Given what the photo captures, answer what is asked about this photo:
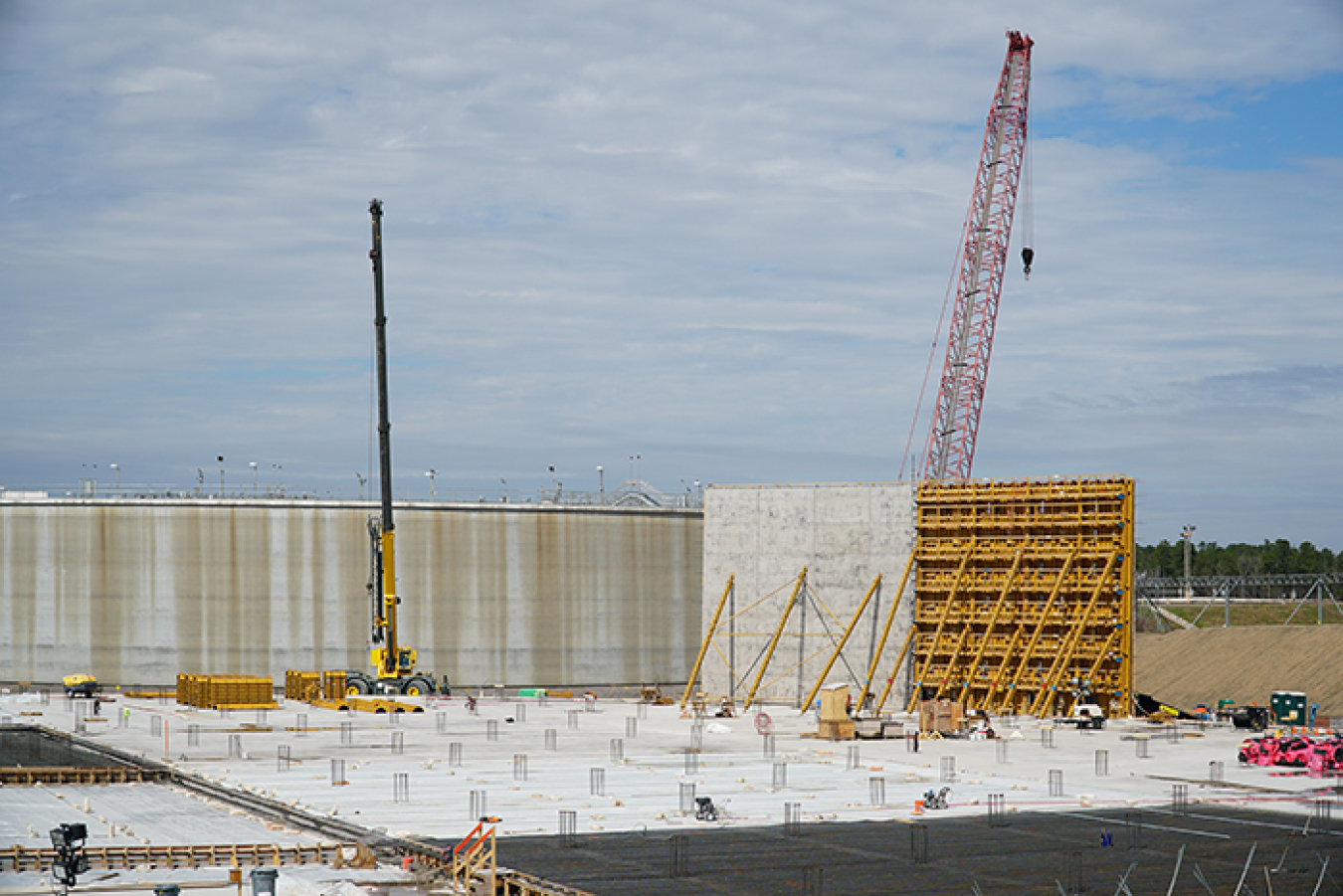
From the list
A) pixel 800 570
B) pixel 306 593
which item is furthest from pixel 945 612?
pixel 306 593

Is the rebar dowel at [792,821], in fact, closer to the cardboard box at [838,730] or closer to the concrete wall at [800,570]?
the cardboard box at [838,730]

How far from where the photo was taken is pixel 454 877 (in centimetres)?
3070

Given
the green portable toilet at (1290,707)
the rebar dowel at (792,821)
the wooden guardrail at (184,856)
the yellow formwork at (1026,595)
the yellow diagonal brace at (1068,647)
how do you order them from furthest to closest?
the yellow formwork at (1026,595) < the yellow diagonal brace at (1068,647) < the green portable toilet at (1290,707) < the rebar dowel at (792,821) < the wooden guardrail at (184,856)

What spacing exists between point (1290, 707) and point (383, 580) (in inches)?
1742

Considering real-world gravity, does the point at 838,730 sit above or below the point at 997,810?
below

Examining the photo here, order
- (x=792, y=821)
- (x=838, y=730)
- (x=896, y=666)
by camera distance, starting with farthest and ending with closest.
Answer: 1. (x=896, y=666)
2. (x=838, y=730)
3. (x=792, y=821)

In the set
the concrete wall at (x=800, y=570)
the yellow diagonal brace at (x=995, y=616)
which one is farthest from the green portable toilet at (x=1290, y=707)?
the concrete wall at (x=800, y=570)

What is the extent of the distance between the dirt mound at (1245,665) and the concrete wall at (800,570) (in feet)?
57.9

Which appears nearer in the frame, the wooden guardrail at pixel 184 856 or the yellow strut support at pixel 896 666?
the wooden guardrail at pixel 184 856

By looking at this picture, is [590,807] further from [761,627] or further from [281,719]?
[761,627]

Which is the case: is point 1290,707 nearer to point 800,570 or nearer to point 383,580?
point 800,570

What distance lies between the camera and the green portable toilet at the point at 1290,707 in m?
66.8

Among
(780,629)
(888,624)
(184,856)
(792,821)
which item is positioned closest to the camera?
(184,856)

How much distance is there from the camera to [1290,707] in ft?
220
